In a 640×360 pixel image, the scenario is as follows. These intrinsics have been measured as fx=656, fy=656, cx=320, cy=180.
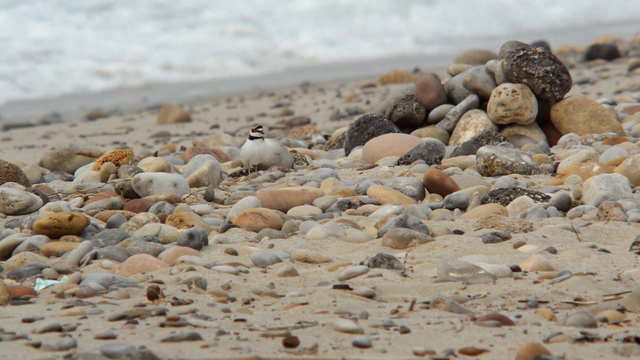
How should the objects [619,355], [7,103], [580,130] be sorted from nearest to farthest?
[619,355], [580,130], [7,103]

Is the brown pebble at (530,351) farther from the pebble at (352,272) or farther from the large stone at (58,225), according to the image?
the large stone at (58,225)

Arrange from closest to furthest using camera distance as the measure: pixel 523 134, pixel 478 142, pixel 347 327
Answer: pixel 347 327 → pixel 478 142 → pixel 523 134

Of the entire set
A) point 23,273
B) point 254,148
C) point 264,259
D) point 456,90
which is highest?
point 456,90

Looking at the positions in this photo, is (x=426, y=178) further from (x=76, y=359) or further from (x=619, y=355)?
(x=76, y=359)

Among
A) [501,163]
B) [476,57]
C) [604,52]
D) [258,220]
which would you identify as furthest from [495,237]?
[604,52]

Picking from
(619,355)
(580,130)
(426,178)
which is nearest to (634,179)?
(426,178)

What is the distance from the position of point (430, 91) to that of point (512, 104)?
938 millimetres

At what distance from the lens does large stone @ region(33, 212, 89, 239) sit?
3.76 metres

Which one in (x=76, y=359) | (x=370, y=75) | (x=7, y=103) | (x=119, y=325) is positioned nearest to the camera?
(x=76, y=359)

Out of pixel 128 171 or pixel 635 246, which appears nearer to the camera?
pixel 635 246

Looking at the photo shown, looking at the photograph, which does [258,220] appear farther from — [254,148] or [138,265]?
[254,148]

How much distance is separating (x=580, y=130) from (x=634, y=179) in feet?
6.64

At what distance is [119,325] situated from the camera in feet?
7.71

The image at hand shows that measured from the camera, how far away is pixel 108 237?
3711 millimetres
